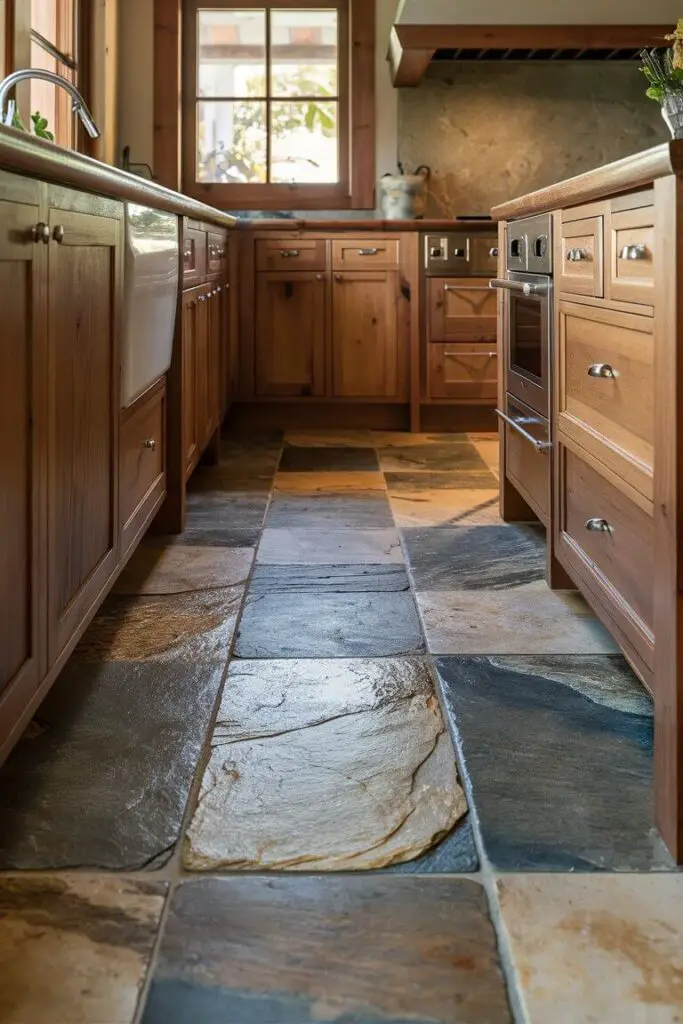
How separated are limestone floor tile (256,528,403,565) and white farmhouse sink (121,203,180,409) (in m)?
0.54

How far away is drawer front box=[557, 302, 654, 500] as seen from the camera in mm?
→ 1519

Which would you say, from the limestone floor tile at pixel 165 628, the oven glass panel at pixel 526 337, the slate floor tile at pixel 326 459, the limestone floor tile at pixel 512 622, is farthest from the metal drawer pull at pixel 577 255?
the slate floor tile at pixel 326 459

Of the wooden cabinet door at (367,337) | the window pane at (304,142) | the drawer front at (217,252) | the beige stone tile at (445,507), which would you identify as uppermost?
the window pane at (304,142)

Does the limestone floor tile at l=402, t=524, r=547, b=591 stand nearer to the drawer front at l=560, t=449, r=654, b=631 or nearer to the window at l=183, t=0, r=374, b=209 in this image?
the drawer front at l=560, t=449, r=654, b=631

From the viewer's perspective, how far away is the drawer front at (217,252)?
12.4 feet

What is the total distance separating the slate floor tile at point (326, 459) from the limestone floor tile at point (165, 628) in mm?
1599

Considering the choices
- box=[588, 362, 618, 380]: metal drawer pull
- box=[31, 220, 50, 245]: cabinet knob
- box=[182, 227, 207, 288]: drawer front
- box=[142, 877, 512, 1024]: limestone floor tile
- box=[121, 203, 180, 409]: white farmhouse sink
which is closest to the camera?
box=[142, 877, 512, 1024]: limestone floor tile

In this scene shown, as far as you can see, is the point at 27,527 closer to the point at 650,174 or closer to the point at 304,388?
the point at 650,174

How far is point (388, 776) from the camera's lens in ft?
4.78

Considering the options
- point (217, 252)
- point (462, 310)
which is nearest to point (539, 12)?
point (462, 310)

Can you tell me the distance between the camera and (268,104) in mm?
Answer: 5219

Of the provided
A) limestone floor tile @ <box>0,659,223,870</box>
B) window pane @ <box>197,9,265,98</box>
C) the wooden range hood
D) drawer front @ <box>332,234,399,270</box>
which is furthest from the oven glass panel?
window pane @ <box>197,9,265,98</box>

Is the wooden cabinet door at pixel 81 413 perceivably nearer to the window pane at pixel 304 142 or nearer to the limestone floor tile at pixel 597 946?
the limestone floor tile at pixel 597 946

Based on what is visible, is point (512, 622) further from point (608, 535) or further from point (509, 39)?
point (509, 39)
